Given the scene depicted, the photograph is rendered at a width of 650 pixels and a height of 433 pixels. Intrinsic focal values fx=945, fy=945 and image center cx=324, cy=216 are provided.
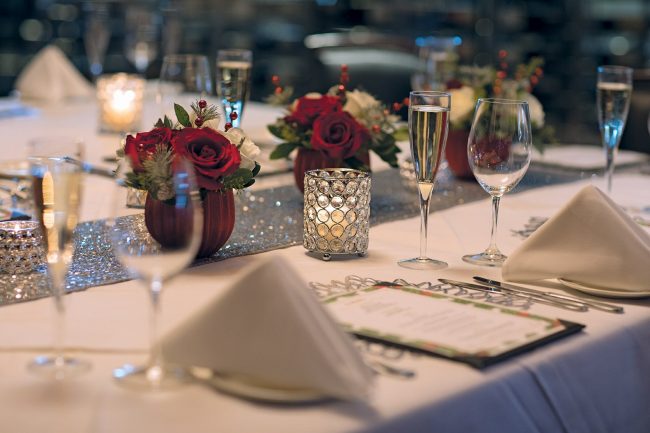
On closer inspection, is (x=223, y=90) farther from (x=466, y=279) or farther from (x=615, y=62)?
(x=615, y=62)

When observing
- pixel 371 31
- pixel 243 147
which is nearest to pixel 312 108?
pixel 243 147

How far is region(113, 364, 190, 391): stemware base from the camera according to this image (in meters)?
0.93

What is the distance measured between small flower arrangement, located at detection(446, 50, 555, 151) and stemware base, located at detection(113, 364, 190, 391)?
4.45 ft

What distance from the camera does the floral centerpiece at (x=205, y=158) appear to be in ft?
4.46

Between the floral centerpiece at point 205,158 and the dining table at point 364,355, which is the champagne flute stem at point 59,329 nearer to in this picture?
the dining table at point 364,355

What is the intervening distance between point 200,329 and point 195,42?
6346 mm

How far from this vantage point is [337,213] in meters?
1.50

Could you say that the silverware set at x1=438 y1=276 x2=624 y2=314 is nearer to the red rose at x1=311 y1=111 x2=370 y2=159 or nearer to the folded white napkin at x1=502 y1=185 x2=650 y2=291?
the folded white napkin at x1=502 y1=185 x2=650 y2=291

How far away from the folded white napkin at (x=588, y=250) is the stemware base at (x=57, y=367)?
659 mm

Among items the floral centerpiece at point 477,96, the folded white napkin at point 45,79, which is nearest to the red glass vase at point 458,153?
the floral centerpiece at point 477,96

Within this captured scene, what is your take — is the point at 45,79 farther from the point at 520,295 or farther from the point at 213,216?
the point at 520,295

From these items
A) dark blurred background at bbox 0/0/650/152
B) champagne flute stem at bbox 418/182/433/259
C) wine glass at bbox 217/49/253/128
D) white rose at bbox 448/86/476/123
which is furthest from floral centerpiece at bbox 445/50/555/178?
dark blurred background at bbox 0/0/650/152

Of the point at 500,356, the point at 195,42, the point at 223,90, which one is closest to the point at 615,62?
the point at 195,42

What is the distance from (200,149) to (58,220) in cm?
48
